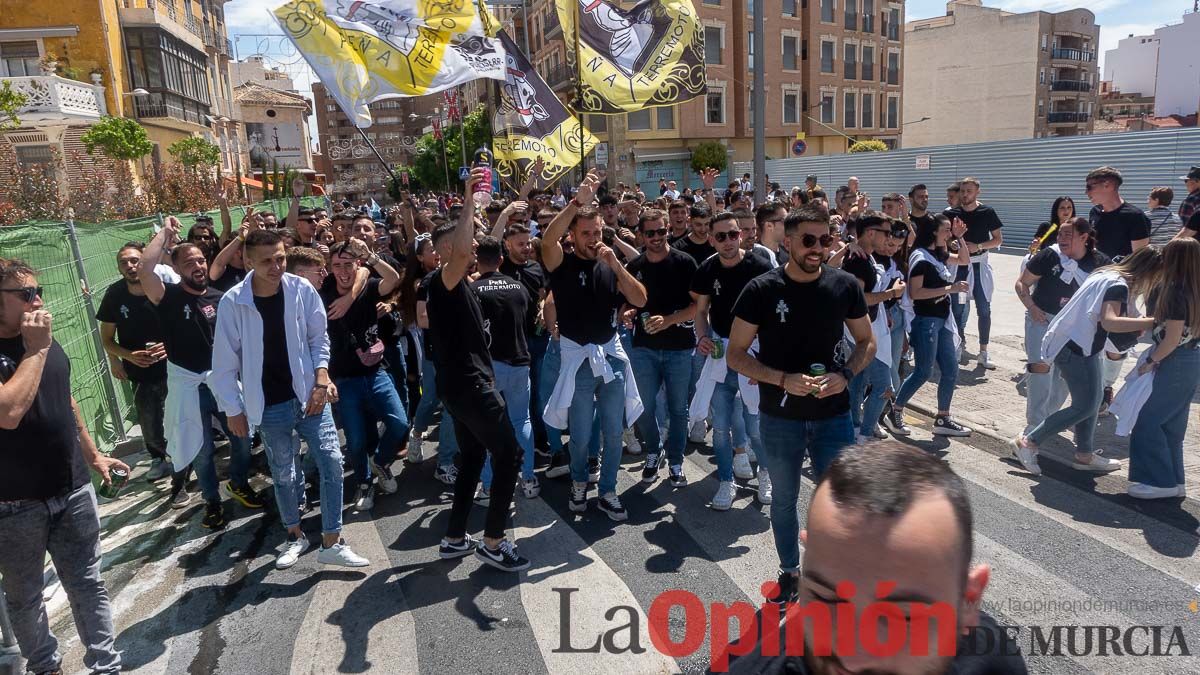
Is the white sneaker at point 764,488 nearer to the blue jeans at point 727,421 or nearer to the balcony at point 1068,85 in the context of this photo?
the blue jeans at point 727,421

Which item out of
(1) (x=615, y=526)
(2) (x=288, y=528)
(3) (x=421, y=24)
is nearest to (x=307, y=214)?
(3) (x=421, y=24)

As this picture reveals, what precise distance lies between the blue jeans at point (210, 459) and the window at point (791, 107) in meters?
43.6

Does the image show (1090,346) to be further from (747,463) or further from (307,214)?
(307,214)

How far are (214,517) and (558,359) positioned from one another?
2.68 m

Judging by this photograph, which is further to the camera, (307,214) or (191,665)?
(307,214)

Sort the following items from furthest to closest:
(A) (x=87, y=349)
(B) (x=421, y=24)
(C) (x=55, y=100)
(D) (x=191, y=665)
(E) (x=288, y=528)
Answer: (C) (x=55, y=100) → (B) (x=421, y=24) → (A) (x=87, y=349) → (E) (x=288, y=528) → (D) (x=191, y=665)

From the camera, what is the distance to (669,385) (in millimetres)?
5594

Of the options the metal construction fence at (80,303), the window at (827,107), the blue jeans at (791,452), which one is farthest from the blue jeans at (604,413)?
the window at (827,107)

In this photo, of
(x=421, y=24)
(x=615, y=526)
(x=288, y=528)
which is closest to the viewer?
(x=288, y=528)

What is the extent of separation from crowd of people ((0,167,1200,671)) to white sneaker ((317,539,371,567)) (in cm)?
2

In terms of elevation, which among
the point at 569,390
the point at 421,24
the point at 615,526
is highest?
the point at 421,24

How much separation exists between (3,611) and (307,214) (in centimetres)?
574

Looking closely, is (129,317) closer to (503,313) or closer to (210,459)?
(210,459)

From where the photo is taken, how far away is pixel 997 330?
9.92 m
